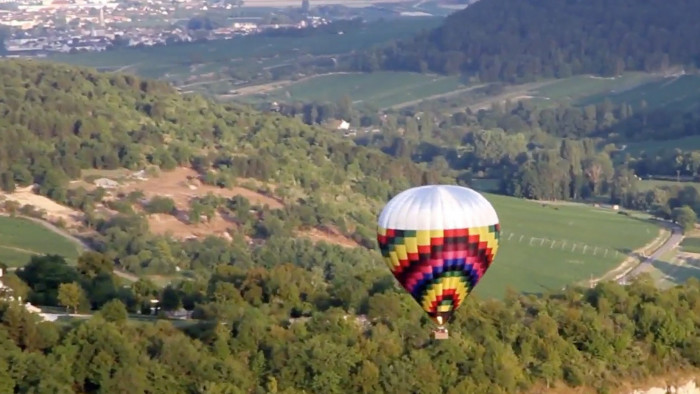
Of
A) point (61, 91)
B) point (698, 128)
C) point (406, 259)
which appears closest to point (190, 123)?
point (61, 91)

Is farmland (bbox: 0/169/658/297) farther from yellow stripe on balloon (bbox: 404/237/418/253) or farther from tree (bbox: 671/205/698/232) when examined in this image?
yellow stripe on balloon (bbox: 404/237/418/253)

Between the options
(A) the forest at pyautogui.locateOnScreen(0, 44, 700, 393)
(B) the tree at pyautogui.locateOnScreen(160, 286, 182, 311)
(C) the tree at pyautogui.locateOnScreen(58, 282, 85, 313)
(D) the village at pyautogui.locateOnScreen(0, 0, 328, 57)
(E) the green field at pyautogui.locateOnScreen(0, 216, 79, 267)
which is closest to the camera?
(A) the forest at pyautogui.locateOnScreen(0, 44, 700, 393)

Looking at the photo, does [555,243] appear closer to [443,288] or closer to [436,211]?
[443,288]

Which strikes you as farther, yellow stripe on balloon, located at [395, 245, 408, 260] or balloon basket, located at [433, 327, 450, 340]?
balloon basket, located at [433, 327, 450, 340]

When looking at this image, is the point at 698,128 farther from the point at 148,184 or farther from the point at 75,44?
the point at 75,44

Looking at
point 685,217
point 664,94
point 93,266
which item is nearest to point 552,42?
point 664,94

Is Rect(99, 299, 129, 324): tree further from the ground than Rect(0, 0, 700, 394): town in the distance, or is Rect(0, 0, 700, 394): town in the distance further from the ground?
Rect(99, 299, 129, 324): tree

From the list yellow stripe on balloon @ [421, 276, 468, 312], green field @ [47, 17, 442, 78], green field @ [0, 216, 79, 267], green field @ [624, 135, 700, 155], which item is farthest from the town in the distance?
green field @ [47, 17, 442, 78]

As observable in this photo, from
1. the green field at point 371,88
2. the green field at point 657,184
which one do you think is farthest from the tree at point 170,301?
the green field at point 371,88
